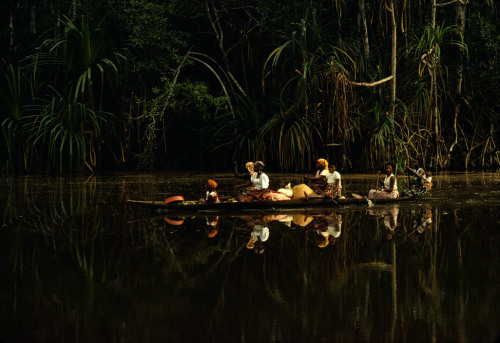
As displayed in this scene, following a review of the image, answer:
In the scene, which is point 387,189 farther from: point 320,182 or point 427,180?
point 427,180

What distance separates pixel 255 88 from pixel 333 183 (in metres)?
11.3

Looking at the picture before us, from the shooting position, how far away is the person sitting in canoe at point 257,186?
38.5 feet

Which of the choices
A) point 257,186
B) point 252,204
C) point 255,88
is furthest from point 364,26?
point 252,204

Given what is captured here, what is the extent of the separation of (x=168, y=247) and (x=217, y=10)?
51.3ft

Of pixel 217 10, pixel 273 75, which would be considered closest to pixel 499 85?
pixel 273 75

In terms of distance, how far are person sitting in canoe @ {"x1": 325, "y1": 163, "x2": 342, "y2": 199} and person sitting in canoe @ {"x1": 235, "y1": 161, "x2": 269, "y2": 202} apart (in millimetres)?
1053

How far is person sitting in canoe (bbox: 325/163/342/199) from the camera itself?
12156mm

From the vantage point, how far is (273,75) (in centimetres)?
2186

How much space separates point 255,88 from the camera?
23.2 m

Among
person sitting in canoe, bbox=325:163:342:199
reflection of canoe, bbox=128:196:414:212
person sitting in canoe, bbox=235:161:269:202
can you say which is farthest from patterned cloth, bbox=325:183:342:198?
person sitting in canoe, bbox=235:161:269:202

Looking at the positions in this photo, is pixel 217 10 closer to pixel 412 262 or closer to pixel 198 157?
pixel 198 157

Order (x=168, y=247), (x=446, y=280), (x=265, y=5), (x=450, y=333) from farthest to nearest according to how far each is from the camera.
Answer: (x=265, y=5) < (x=168, y=247) < (x=446, y=280) < (x=450, y=333)

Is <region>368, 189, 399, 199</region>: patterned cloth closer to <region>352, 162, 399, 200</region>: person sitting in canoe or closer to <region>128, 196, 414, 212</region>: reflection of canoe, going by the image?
<region>352, 162, 399, 200</region>: person sitting in canoe

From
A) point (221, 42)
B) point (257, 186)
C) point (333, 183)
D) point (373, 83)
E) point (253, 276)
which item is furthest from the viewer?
point (221, 42)
